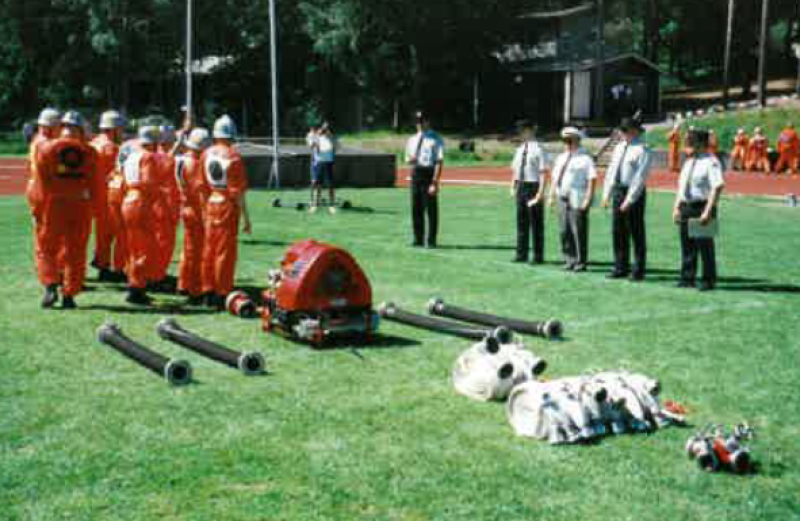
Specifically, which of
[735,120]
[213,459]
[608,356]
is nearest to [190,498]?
[213,459]

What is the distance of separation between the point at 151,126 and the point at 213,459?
726 cm

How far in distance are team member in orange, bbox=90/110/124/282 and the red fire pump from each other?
196 inches

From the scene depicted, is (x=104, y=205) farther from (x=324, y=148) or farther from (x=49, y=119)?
(x=324, y=148)

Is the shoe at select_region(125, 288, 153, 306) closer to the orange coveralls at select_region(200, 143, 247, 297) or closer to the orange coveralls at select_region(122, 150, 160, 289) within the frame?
the orange coveralls at select_region(122, 150, 160, 289)

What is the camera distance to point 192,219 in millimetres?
12953

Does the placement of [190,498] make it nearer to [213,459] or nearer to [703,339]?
[213,459]

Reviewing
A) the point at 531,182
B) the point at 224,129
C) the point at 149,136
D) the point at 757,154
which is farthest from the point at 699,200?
the point at 757,154

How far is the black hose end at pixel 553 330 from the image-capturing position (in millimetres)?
10992

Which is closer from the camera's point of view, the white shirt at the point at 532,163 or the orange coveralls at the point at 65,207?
the orange coveralls at the point at 65,207

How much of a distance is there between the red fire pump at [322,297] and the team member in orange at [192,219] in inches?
98.5

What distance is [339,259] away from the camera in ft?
34.7

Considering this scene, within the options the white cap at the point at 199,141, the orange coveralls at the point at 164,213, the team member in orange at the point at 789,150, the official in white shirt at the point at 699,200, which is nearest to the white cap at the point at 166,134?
the orange coveralls at the point at 164,213

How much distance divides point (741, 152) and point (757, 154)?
650 millimetres

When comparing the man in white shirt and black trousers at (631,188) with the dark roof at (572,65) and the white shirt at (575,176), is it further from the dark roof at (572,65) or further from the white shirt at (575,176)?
the dark roof at (572,65)
